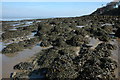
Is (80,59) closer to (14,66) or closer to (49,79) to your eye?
(49,79)

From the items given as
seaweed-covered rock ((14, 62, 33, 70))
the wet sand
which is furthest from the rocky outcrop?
seaweed-covered rock ((14, 62, 33, 70))

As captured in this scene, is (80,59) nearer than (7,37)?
Yes

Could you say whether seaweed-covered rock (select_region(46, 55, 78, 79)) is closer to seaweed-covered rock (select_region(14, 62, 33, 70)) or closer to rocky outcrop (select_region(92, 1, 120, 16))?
seaweed-covered rock (select_region(14, 62, 33, 70))

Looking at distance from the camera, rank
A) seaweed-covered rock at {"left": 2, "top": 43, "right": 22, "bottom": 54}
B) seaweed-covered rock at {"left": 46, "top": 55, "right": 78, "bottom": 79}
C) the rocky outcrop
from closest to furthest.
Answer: seaweed-covered rock at {"left": 46, "top": 55, "right": 78, "bottom": 79}, seaweed-covered rock at {"left": 2, "top": 43, "right": 22, "bottom": 54}, the rocky outcrop

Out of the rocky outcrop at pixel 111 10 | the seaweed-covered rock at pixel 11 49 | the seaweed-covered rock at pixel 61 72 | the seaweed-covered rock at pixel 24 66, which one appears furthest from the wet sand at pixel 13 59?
the rocky outcrop at pixel 111 10

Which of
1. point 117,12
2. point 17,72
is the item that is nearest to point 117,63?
point 17,72

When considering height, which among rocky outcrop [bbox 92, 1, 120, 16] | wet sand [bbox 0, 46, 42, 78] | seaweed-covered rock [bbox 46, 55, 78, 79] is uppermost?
rocky outcrop [bbox 92, 1, 120, 16]

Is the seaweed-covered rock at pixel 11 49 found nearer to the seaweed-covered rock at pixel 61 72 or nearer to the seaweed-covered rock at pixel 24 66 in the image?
the seaweed-covered rock at pixel 24 66

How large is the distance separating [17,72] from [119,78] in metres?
4.49

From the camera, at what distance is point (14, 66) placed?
7.96 m

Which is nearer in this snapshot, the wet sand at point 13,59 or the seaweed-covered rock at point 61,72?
the seaweed-covered rock at point 61,72

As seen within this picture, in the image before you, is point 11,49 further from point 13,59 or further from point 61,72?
point 61,72

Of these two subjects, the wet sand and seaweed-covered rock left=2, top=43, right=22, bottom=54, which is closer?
the wet sand

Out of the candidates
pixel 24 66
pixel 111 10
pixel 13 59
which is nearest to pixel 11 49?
pixel 13 59
